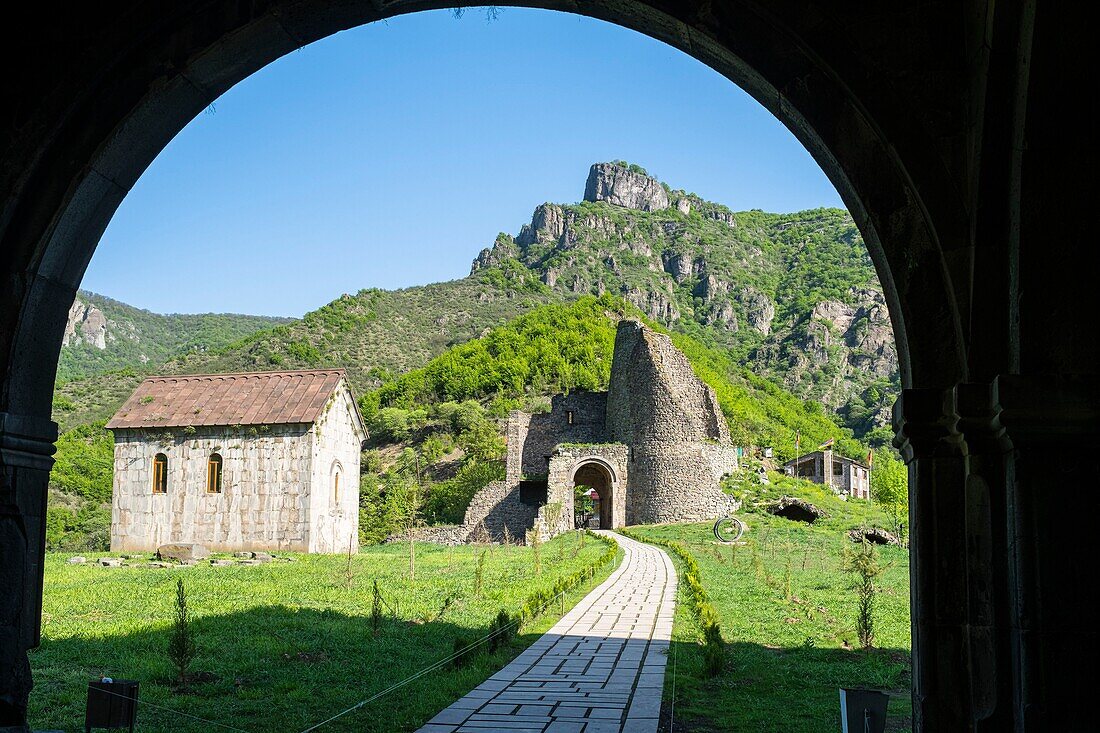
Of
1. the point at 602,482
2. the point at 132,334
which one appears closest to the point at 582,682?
the point at 602,482

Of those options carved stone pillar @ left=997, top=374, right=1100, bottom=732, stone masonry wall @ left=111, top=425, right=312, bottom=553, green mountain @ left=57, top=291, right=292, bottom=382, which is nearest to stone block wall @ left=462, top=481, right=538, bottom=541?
stone masonry wall @ left=111, top=425, right=312, bottom=553

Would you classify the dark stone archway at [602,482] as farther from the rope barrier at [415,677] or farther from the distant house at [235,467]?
the rope barrier at [415,677]

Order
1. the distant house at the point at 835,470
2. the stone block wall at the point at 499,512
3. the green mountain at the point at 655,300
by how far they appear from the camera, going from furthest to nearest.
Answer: the green mountain at the point at 655,300
the distant house at the point at 835,470
the stone block wall at the point at 499,512

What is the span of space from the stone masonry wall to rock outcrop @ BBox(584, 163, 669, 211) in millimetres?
110808

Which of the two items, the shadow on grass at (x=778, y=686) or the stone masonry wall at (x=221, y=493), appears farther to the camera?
the stone masonry wall at (x=221, y=493)

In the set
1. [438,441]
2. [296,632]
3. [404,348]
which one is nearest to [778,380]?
[404,348]

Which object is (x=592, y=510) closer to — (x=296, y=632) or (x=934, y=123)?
(x=296, y=632)

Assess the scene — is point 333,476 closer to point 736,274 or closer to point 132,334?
point 132,334

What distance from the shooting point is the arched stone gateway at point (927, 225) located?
155 inches

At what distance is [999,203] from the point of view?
416 centimetres

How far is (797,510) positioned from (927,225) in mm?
26813

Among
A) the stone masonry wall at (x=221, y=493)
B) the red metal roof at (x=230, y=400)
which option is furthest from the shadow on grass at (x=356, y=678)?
the red metal roof at (x=230, y=400)

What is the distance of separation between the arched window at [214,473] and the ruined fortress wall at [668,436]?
16.8 metres

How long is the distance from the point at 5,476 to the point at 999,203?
467 centimetres
